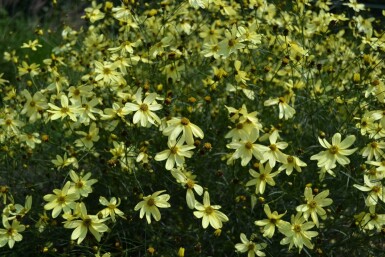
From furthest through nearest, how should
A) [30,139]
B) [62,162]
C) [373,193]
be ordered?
[30,139] → [62,162] → [373,193]

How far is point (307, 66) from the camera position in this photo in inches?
126

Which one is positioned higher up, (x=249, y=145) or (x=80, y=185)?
(x=249, y=145)

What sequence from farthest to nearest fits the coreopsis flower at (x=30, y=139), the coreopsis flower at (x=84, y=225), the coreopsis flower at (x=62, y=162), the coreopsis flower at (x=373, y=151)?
the coreopsis flower at (x=30, y=139) < the coreopsis flower at (x=62, y=162) < the coreopsis flower at (x=373, y=151) < the coreopsis flower at (x=84, y=225)

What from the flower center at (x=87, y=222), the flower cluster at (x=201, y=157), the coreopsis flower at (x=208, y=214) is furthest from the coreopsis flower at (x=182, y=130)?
the flower center at (x=87, y=222)

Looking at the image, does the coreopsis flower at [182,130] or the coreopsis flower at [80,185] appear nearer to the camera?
the coreopsis flower at [182,130]

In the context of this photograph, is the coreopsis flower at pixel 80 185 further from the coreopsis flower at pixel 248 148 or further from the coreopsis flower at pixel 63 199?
the coreopsis flower at pixel 248 148

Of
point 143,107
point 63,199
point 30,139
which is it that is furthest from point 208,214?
point 30,139

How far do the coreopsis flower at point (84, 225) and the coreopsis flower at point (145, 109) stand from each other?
0.49 metres

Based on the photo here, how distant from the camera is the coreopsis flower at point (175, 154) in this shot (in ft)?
8.34

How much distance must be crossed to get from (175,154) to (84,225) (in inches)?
21.7

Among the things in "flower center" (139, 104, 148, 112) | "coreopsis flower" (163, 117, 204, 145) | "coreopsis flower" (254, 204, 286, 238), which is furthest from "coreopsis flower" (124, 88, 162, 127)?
"coreopsis flower" (254, 204, 286, 238)

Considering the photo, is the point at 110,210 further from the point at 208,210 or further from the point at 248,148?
the point at 248,148

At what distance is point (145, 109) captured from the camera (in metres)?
2.66

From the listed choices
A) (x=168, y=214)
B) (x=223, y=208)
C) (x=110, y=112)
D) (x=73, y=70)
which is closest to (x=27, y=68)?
(x=73, y=70)
